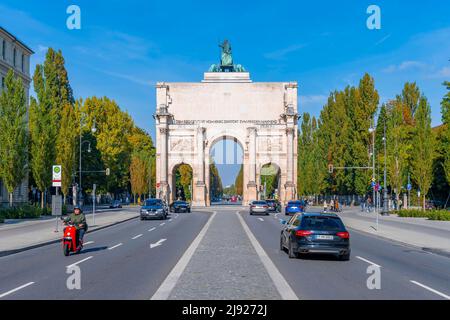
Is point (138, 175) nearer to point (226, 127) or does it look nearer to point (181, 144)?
point (181, 144)

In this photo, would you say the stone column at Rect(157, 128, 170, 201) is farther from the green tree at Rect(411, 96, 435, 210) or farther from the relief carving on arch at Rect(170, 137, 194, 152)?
the green tree at Rect(411, 96, 435, 210)

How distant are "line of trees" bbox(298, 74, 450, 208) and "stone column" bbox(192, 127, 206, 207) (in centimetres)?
1749

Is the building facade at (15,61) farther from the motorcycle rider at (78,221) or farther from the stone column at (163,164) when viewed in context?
the motorcycle rider at (78,221)

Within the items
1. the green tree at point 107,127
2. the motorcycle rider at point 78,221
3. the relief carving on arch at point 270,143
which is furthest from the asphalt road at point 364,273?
the relief carving on arch at point 270,143

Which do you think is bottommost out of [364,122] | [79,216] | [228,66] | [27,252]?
[27,252]

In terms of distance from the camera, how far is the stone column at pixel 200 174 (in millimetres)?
86000

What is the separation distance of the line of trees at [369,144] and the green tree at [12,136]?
109 ft

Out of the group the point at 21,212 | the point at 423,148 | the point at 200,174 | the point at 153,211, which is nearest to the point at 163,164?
the point at 200,174

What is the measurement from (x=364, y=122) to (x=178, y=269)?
60.3 meters

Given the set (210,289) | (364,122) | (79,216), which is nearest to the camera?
(210,289)

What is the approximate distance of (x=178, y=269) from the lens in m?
14.5
